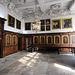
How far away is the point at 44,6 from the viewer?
7.89 meters

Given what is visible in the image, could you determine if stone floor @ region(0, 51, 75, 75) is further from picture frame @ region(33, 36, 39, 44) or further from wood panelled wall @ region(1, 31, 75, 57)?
picture frame @ region(33, 36, 39, 44)

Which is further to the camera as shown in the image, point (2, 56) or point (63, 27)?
point (63, 27)

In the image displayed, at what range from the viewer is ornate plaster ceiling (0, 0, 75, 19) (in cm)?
692

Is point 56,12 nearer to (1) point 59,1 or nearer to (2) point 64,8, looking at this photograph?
(2) point 64,8

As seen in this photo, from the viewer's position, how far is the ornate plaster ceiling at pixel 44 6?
6921 mm

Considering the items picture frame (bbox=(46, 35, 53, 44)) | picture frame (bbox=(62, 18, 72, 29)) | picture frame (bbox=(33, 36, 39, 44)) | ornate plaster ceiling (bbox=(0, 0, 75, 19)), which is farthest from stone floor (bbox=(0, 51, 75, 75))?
ornate plaster ceiling (bbox=(0, 0, 75, 19))

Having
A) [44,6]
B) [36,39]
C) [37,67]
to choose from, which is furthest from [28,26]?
[37,67]

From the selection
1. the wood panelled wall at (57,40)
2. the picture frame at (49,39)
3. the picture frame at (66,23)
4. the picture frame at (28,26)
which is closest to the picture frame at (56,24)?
the picture frame at (66,23)

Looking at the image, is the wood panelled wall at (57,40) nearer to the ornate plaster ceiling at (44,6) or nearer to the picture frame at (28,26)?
the picture frame at (28,26)

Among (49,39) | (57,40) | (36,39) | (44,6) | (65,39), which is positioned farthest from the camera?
(36,39)

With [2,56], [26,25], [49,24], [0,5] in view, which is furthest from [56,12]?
A: [2,56]

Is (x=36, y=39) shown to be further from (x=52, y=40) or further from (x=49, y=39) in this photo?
(x=52, y=40)

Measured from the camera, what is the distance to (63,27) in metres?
9.15

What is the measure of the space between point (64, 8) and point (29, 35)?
659 cm
